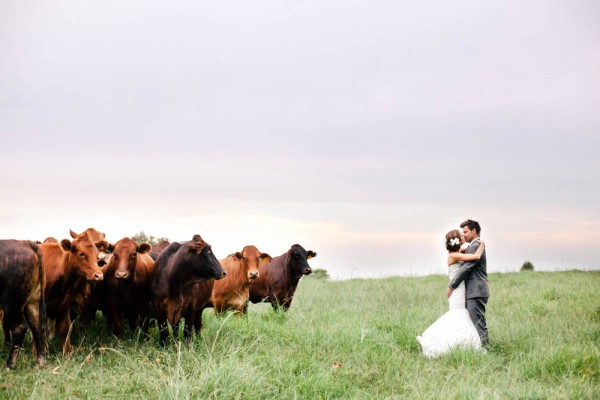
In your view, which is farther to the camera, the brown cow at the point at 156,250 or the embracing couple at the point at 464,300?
the brown cow at the point at 156,250

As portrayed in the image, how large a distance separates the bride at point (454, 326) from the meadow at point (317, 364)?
0.90 ft

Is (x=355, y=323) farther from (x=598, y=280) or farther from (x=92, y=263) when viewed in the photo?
Result: (x=598, y=280)

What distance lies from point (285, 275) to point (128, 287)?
4830mm

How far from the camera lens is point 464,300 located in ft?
32.3

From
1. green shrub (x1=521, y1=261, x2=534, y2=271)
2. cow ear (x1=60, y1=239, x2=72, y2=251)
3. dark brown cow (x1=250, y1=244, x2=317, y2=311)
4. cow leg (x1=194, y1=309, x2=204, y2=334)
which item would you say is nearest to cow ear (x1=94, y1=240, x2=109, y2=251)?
cow ear (x1=60, y1=239, x2=72, y2=251)

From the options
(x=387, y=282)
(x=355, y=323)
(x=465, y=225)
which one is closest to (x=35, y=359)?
(x=355, y=323)

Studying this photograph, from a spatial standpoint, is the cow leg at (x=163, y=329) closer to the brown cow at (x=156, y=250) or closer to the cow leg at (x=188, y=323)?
the cow leg at (x=188, y=323)

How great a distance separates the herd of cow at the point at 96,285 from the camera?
794 cm

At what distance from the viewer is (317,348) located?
8.71 m

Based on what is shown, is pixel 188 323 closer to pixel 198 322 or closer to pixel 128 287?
pixel 198 322

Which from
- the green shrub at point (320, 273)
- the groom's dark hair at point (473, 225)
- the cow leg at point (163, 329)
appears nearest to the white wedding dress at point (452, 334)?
the groom's dark hair at point (473, 225)

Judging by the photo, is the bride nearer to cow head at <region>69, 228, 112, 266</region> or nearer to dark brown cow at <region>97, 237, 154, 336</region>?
dark brown cow at <region>97, 237, 154, 336</region>

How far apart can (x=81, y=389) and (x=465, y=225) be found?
666cm

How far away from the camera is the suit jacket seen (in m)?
9.76
